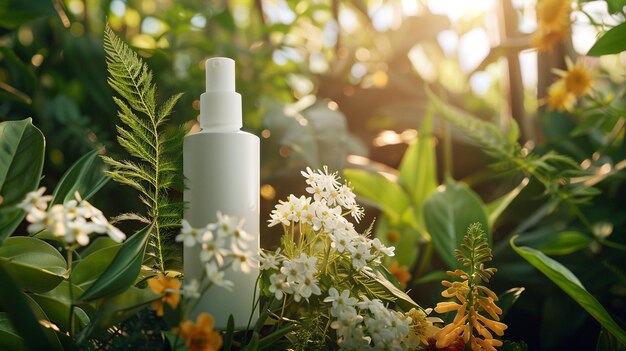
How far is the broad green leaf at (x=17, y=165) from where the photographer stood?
1.39 ft

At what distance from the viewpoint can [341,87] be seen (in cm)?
115

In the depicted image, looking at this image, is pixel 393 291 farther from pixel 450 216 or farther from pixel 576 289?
pixel 450 216

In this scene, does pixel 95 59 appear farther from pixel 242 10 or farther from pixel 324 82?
pixel 242 10

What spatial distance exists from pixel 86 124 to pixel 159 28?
430 mm

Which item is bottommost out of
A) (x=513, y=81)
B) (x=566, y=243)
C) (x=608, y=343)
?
(x=608, y=343)

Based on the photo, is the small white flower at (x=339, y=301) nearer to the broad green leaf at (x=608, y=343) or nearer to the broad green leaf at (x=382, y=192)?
the broad green leaf at (x=608, y=343)

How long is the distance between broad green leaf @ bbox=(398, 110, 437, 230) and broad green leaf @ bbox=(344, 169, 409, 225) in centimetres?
4

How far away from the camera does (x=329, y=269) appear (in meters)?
0.47

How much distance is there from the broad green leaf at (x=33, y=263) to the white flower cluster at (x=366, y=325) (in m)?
0.22

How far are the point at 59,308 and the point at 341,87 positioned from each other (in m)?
0.81

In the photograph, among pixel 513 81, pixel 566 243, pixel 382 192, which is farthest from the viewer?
pixel 513 81

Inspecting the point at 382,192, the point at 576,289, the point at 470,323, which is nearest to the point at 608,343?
the point at 576,289

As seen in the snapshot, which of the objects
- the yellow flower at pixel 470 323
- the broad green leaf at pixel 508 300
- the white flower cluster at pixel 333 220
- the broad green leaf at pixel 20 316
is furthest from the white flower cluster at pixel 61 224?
the broad green leaf at pixel 508 300

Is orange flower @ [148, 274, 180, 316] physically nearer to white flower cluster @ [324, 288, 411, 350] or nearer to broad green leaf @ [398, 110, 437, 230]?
white flower cluster @ [324, 288, 411, 350]
